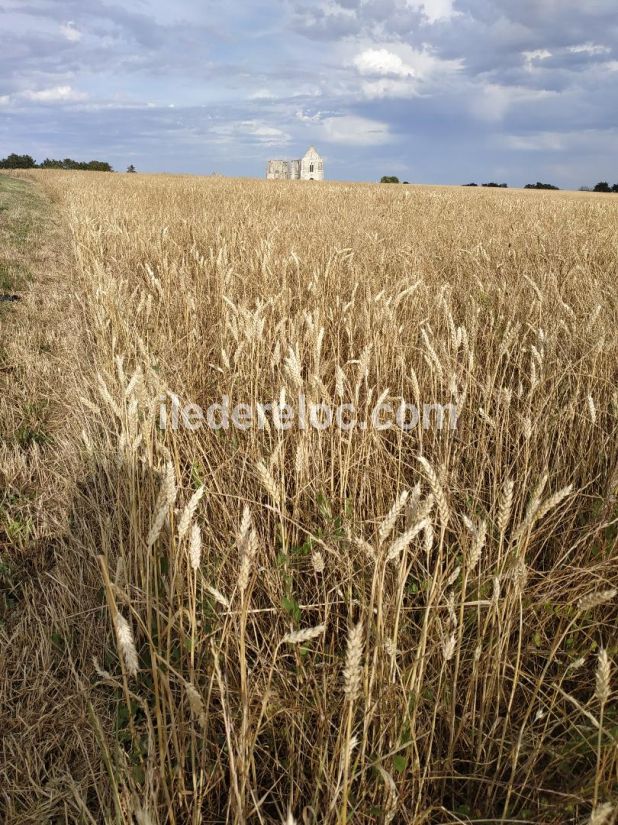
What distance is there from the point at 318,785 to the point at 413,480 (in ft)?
3.53

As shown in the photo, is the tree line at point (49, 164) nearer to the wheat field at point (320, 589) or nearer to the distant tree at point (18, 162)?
the distant tree at point (18, 162)

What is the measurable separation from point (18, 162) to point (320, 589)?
50.0 meters

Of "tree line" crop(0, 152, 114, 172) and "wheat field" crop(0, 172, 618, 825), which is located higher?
"tree line" crop(0, 152, 114, 172)

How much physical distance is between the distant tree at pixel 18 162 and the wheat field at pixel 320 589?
46.6 metres

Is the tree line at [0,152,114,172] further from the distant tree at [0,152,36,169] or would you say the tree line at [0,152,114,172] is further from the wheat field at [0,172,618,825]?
the wheat field at [0,172,618,825]

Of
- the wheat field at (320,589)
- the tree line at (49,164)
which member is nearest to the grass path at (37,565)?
the wheat field at (320,589)

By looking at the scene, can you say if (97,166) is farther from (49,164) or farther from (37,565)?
(37,565)

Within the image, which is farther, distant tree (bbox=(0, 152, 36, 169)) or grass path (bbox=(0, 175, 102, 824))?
distant tree (bbox=(0, 152, 36, 169))

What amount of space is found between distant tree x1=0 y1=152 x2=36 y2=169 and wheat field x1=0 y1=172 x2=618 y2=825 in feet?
153

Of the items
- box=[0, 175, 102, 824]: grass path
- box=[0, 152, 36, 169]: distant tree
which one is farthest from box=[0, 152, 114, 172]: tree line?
box=[0, 175, 102, 824]: grass path

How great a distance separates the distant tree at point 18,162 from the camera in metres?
41.9

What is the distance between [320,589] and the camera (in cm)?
153

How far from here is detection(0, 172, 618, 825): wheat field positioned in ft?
3.22

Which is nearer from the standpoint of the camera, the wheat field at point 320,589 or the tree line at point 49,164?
the wheat field at point 320,589
